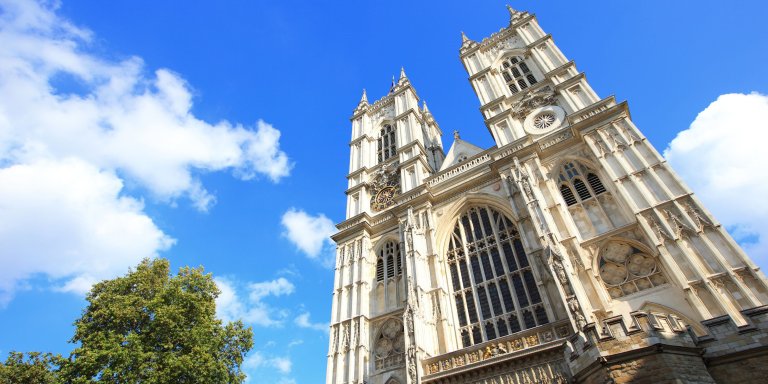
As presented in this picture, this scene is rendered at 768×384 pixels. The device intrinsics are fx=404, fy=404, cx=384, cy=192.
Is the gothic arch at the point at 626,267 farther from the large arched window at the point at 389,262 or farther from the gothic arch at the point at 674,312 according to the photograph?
the large arched window at the point at 389,262

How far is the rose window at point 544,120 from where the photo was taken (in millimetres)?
23531

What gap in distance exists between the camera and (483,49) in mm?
31719

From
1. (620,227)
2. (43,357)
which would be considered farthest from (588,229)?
(43,357)

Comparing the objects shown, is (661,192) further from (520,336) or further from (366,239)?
(366,239)

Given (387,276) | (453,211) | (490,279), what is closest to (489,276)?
(490,279)

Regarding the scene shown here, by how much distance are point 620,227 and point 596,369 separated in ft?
29.0

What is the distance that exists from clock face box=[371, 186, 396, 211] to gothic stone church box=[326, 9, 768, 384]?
102 mm

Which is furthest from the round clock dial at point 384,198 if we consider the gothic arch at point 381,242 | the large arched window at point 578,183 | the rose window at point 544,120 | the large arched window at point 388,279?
the large arched window at point 578,183

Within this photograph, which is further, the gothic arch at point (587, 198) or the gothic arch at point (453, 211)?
the gothic arch at point (453, 211)

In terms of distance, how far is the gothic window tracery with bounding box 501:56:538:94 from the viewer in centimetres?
2756

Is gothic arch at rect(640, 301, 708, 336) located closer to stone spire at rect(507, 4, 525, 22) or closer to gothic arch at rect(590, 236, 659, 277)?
gothic arch at rect(590, 236, 659, 277)

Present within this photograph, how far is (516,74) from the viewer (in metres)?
28.7

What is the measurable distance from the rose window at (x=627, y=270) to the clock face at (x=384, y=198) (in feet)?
45.0

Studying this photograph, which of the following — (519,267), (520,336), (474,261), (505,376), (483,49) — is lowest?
(505,376)
